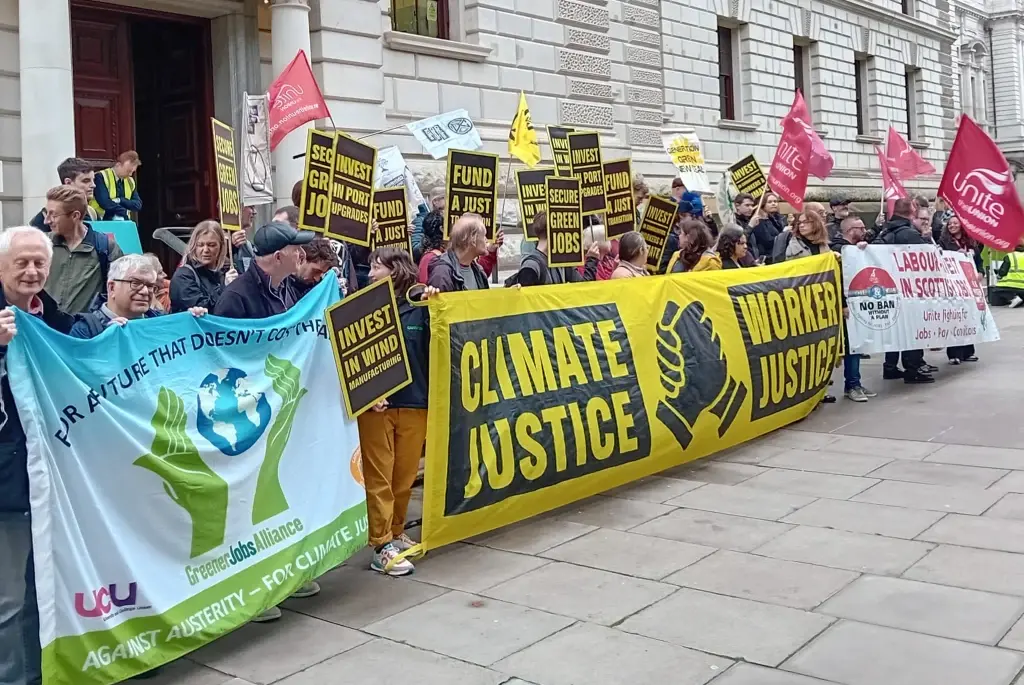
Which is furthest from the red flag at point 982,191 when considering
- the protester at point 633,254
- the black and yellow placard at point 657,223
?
the protester at point 633,254

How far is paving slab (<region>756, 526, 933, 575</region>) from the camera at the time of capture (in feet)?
16.7

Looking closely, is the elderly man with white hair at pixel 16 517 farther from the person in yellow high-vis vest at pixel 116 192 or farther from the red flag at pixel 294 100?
the person in yellow high-vis vest at pixel 116 192

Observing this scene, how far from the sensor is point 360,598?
488 centimetres

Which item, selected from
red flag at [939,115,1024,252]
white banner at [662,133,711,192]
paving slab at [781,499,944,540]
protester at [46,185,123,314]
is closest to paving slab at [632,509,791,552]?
paving slab at [781,499,944,540]

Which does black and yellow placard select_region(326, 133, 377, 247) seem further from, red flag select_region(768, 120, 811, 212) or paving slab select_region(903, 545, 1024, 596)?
red flag select_region(768, 120, 811, 212)

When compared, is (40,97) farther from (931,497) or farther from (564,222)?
(931,497)

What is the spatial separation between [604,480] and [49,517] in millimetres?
3746

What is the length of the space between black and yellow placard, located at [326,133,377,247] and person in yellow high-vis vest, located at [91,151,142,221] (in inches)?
145

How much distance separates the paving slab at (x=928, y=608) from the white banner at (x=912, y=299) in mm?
5533

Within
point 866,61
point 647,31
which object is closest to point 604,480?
point 647,31

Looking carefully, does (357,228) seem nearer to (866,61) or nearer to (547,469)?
(547,469)

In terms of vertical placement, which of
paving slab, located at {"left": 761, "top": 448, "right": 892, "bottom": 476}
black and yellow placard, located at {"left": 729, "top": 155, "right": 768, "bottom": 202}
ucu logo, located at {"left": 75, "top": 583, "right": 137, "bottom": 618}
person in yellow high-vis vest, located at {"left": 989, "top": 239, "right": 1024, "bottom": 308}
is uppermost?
black and yellow placard, located at {"left": 729, "top": 155, "right": 768, "bottom": 202}

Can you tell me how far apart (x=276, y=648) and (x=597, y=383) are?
290 cm

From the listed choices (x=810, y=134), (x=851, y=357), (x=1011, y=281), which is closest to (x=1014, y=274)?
(x=1011, y=281)
